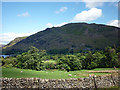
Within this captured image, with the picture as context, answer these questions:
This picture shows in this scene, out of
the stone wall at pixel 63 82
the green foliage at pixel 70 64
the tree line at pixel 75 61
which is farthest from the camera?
the green foliage at pixel 70 64

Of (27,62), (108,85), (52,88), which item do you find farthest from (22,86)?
(27,62)

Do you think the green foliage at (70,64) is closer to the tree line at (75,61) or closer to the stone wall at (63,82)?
the tree line at (75,61)

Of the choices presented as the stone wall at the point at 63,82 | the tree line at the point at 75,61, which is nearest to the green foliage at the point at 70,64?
the tree line at the point at 75,61

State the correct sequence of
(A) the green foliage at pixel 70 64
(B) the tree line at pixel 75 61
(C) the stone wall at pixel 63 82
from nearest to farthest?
(C) the stone wall at pixel 63 82 < (B) the tree line at pixel 75 61 < (A) the green foliage at pixel 70 64

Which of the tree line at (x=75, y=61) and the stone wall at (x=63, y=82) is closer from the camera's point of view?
the stone wall at (x=63, y=82)

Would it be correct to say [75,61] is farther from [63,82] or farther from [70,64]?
[63,82]

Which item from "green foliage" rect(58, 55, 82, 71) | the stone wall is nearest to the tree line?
"green foliage" rect(58, 55, 82, 71)

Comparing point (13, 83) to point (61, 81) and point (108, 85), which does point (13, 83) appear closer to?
point (61, 81)

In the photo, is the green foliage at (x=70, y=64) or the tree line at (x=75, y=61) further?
the green foliage at (x=70, y=64)

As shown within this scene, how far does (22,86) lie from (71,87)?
5.19m

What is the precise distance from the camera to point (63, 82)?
501 inches

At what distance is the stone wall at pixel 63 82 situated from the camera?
1146 cm

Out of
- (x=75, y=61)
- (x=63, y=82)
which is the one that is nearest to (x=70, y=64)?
(x=75, y=61)

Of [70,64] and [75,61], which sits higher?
[75,61]
